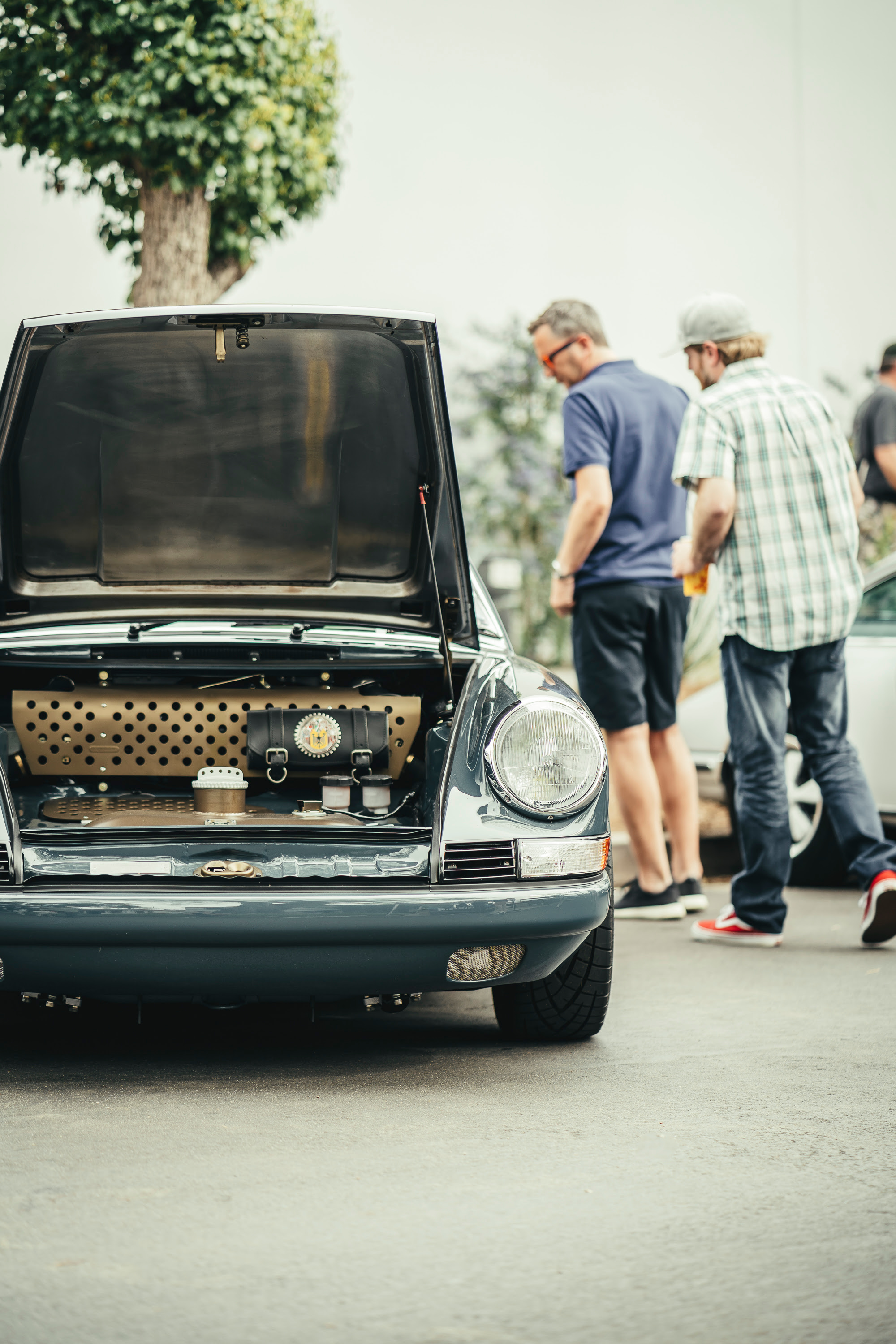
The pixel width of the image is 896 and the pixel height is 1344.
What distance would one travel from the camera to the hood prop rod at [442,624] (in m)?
3.38

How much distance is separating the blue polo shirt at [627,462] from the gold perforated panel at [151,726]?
5.39ft

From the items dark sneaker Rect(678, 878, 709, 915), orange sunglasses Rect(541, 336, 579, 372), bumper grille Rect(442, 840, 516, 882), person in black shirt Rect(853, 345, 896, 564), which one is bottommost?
dark sneaker Rect(678, 878, 709, 915)

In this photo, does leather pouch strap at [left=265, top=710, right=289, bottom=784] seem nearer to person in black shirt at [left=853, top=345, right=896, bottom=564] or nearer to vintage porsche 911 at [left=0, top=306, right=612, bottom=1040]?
vintage porsche 911 at [left=0, top=306, right=612, bottom=1040]

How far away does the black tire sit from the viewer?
3305mm

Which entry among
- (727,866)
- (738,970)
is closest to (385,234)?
(727,866)

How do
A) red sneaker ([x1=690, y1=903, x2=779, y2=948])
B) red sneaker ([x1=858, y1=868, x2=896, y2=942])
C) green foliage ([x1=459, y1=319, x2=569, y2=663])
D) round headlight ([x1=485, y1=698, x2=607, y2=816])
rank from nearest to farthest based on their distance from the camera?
round headlight ([x1=485, y1=698, x2=607, y2=816]), red sneaker ([x1=858, y1=868, x2=896, y2=942]), red sneaker ([x1=690, y1=903, x2=779, y2=948]), green foliage ([x1=459, y1=319, x2=569, y2=663])

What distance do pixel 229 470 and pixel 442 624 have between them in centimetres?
83

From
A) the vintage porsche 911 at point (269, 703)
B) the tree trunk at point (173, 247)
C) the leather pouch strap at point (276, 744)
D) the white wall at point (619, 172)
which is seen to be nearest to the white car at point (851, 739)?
the vintage porsche 911 at point (269, 703)

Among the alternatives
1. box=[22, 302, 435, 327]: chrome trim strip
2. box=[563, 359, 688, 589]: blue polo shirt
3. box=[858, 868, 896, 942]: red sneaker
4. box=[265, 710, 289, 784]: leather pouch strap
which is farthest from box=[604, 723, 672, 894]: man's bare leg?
box=[22, 302, 435, 327]: chrome trim strip

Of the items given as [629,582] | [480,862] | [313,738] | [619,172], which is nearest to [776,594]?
[629,582]

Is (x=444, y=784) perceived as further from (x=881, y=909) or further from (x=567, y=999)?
(x=881, y=909)

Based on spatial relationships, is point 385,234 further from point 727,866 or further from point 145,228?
point 727,866

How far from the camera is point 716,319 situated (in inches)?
182

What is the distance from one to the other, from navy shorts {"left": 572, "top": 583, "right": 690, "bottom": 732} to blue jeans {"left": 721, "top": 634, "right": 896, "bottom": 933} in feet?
1.47
